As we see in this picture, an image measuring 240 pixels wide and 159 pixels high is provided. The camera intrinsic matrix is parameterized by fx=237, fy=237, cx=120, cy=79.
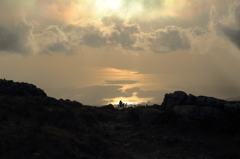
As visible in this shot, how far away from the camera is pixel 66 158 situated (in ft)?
58.5

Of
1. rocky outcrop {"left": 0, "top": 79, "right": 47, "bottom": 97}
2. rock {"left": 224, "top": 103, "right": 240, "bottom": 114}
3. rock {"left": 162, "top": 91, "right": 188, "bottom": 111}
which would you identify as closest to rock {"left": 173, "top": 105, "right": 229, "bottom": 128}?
rock {"left": 224, "top": 103, "right": 240, "bottom": 114}

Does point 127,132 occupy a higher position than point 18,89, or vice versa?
point 18,89

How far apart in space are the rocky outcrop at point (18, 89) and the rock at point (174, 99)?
26027 mm

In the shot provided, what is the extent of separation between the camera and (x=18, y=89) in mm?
45688

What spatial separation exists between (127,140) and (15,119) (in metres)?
12.5

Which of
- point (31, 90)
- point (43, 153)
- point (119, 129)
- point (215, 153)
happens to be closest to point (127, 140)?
point (119, 129)

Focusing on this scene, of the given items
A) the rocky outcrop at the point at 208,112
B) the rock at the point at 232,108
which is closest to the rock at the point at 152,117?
the rocky outcrop at the point at 208,112

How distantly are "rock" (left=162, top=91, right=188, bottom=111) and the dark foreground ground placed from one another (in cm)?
367

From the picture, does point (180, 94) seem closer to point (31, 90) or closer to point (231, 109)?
point (231, 109)

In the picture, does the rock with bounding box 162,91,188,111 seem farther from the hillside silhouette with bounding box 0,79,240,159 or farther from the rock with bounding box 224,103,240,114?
the rock with bounding box 224,103,240,114

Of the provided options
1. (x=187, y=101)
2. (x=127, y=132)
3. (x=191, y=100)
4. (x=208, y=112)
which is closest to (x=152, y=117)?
(x=127, y=132)

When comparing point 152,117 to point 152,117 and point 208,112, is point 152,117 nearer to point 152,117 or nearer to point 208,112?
point 152,117

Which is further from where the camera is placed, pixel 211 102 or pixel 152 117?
pixel 211 102

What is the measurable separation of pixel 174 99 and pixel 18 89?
97.1 ft
